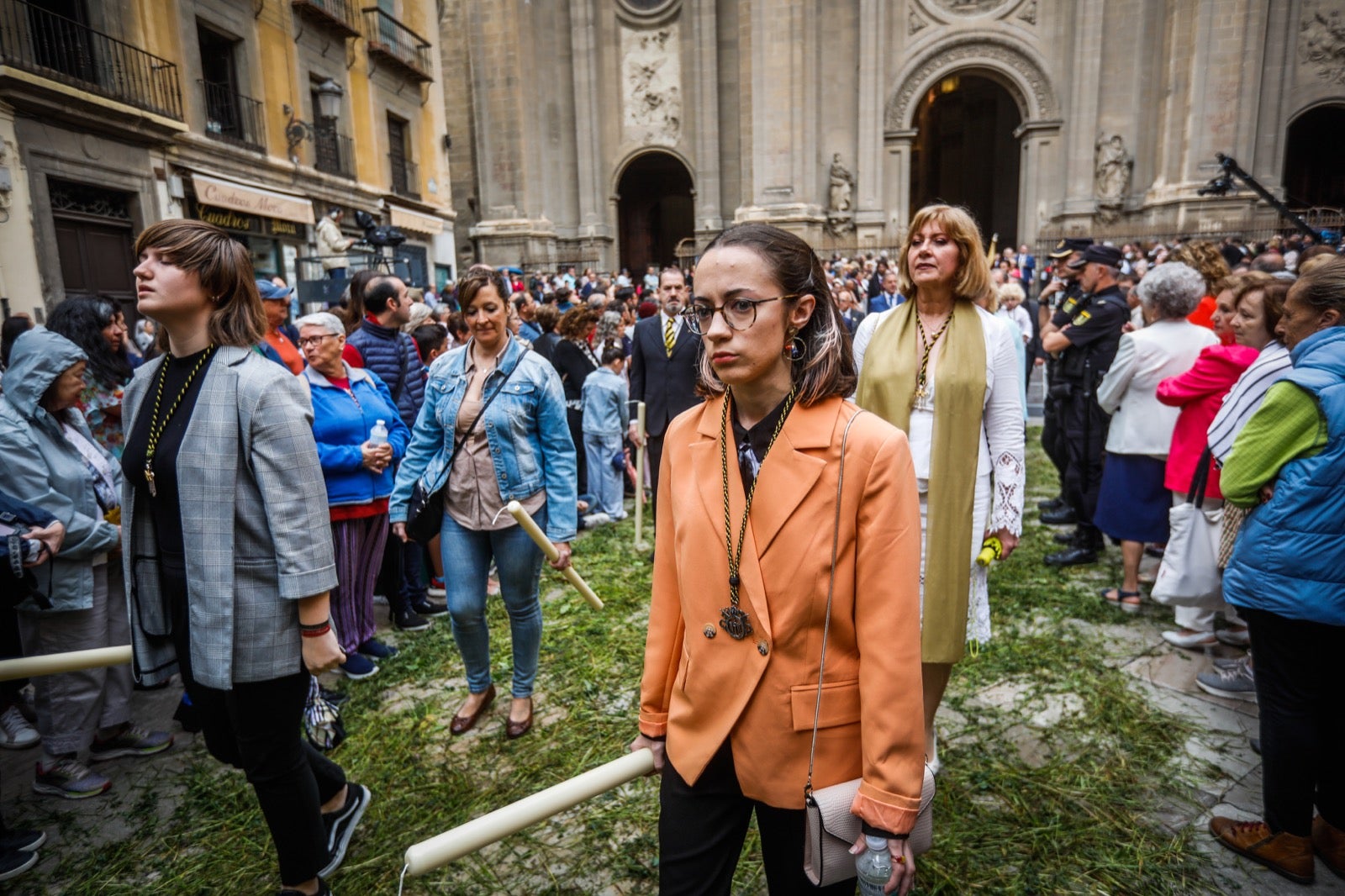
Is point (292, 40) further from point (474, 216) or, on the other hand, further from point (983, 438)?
point (983, 438)

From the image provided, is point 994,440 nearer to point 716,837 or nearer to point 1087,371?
point 716,837

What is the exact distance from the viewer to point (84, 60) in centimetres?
1170

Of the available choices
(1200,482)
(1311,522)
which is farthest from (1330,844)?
(1200,482)

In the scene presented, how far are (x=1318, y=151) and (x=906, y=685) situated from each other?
119 feet

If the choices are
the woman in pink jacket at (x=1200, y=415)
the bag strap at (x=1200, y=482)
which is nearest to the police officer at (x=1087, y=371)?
the woman in pink jacket at (x=1200, y=415)

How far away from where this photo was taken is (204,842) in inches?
121

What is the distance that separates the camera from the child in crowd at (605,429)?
762 cm

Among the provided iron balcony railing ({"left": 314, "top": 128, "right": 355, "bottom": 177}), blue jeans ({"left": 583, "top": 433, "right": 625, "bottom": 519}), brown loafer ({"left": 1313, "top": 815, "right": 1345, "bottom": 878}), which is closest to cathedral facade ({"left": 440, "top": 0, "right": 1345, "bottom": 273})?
iron balcony railing ({"left": 314, "top": 128, "right": 355, "bottom": 177})

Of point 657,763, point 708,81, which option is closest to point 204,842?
point 657,763

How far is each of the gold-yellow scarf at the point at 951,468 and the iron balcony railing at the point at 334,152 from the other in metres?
17.9

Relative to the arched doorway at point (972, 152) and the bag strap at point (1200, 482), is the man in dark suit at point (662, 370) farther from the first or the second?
the arched doorway at point (972, 152)

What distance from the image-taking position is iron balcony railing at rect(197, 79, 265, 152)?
47.6ft

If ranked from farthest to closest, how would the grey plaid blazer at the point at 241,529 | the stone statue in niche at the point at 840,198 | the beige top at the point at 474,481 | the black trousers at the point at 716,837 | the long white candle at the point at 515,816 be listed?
the stone statue in niche at the point at 840,198, the beige top at the point at 474,481, the grey plaid blazer at the point at 241,529, the black trousers at the point at 716,837, the long white candle at the point at 515,816

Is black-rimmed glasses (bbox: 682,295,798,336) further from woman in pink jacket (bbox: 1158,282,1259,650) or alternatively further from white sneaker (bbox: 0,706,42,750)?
white sneaker (bbox: 0,706,42,750)
